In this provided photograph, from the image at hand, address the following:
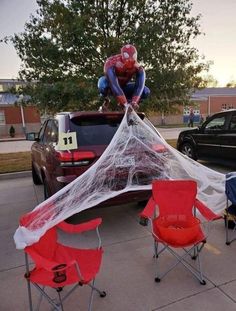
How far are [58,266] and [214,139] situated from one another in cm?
631

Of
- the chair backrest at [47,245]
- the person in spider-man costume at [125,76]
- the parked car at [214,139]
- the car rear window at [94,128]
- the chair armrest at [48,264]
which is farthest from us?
the parked car at [214,139]

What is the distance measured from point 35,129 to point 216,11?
2287 centimetres

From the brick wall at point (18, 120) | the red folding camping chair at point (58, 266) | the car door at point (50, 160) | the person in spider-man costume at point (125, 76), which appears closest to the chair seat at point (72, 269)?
the red folding camping chair at point (58, 266)

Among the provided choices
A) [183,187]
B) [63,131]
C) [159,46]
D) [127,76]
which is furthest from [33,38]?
[183,187]

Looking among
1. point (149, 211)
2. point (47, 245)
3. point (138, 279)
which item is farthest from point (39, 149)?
point (138, 279)

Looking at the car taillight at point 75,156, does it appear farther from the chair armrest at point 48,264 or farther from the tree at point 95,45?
the tree at point 95,45

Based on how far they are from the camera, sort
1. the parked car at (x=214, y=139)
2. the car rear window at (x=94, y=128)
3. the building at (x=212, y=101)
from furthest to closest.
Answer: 1. the building at (x=212, y=101)
2. the parked car at (x=214, y=139)
3. the car rear window at (x=94, y=128)

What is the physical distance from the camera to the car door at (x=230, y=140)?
6.69 meters

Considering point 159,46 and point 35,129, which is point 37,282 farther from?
point 35,129

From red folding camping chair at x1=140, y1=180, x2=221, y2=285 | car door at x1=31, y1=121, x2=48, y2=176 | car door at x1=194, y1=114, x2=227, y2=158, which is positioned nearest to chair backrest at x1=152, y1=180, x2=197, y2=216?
red folding camping chair at x1=140, y1=180, x2=221, y2=285

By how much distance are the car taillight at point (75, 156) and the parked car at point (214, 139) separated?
4.34 m

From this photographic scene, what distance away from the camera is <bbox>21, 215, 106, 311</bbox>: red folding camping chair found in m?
1.95

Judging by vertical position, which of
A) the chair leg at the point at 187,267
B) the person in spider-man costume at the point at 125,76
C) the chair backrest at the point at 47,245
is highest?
the person in spider-man costume at the point at 125,76

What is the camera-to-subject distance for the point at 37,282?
211 centimetres
